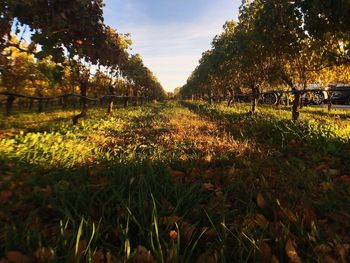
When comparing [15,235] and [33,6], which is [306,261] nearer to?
[15,235]

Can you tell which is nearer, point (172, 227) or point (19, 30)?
point (172, 227)

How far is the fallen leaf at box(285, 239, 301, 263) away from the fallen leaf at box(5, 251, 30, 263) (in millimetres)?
2050

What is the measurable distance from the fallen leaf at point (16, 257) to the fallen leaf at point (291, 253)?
6.72 ft

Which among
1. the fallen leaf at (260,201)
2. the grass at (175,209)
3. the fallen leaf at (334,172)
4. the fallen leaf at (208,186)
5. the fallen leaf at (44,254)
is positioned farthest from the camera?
the fallen leaf at (334,172)

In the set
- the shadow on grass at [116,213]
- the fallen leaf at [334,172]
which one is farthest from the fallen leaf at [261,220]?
the fallen leaf at [334,172]

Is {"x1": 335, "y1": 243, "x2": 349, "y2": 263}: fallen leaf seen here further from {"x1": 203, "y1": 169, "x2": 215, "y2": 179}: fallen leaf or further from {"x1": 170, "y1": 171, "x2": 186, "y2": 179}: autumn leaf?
{"x1": 170, "y1": 171, "x2": 186, "y2": 179}: autumn leaf

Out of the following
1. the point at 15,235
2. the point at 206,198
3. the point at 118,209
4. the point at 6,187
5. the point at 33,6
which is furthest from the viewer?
the point at 33,6

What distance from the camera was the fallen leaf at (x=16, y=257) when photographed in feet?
7.39

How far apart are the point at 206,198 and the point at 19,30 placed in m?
4.56

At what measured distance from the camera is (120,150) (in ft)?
23.3

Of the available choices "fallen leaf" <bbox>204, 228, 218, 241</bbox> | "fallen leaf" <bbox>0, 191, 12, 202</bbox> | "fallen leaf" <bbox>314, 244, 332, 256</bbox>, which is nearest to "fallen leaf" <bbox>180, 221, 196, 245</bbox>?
"fallen leaf" <bbox>204, 228, 218, 241</bbox>

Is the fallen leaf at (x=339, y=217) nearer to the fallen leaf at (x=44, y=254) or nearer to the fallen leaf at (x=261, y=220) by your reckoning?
the fallen leaf at (x=261, y=220)

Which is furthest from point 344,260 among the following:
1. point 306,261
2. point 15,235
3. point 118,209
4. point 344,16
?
point 344,16

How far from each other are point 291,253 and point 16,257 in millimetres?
2178
